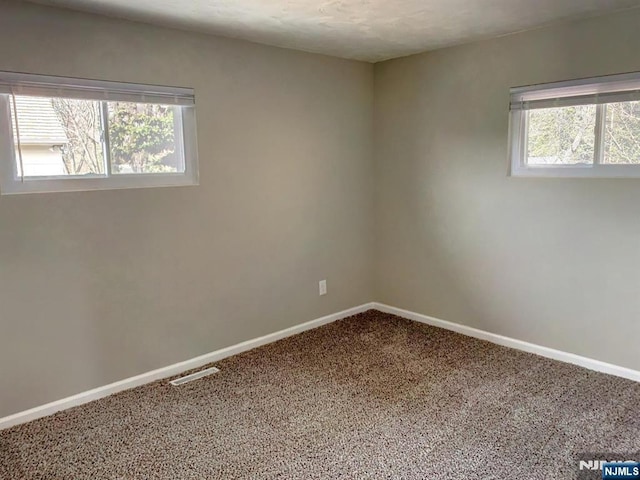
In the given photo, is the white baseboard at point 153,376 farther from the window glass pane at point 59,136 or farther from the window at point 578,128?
the window at point 578,128

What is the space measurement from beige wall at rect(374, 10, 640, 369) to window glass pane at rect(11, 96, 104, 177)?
2.32 meters

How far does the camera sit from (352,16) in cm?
274

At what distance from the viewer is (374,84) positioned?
13.5 feet

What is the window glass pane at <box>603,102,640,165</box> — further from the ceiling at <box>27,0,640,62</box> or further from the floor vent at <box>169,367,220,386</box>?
the floor vent at <box>169,367,220,386</box>

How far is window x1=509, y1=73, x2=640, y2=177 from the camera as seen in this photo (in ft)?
9.22

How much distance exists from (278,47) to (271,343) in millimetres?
2167

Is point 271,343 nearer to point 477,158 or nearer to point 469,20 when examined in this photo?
point 477,158

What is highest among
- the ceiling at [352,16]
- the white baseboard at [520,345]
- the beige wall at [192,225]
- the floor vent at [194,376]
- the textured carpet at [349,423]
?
the ceiling at [352,16]

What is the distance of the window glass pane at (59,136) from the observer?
249 centimetres

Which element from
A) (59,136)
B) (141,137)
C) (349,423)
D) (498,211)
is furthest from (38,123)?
(498,211)

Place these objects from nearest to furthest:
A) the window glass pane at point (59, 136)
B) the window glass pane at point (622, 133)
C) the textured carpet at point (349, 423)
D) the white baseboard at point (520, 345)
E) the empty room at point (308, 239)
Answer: the textured carpet at point (349, 423) < the empty room at point (308, 239) < the window glass pane at point (59, 136) < the window glass pane at point (622, 133) < the white baseboard at point (520, 345)

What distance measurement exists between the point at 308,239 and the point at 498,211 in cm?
144

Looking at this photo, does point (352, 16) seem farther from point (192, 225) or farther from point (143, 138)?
point (192, 225)

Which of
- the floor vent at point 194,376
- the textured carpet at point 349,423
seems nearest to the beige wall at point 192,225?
the floor vent at point 194,376
